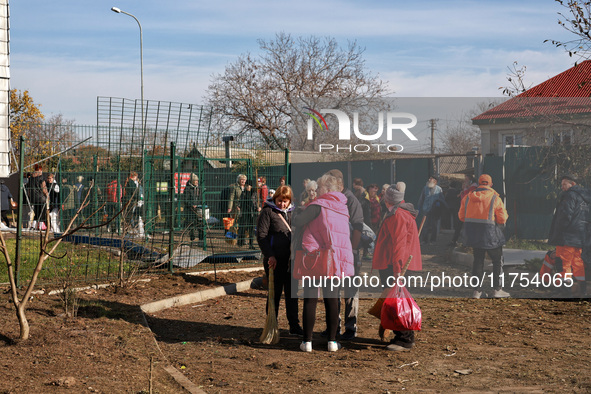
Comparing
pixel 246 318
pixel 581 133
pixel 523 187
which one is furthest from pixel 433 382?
pixel 581 133

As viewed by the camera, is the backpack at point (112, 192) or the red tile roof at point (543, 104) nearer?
the red tile roof at point (543, 104)

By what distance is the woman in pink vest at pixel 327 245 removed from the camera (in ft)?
22.3

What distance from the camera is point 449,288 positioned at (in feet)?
30.1

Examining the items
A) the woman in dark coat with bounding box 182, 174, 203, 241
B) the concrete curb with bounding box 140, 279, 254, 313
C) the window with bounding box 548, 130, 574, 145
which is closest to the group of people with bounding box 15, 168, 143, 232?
the woman in dark coat with bounding box 182, 174, 203, 241

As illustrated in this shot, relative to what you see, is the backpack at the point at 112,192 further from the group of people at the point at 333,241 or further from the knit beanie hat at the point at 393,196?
the knit beanie hat at the point at 393,196

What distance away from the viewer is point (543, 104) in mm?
10664

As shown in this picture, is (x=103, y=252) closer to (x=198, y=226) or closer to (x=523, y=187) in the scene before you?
(x=198, y=226)

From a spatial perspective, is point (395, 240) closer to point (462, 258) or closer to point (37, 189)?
point (462, 258)

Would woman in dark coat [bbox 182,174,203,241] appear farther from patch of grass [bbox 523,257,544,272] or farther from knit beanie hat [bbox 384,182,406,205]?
patch of grass [bbox 523,257,544,272]

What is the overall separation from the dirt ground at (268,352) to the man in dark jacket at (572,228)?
0.54m

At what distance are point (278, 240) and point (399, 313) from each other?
1.69m

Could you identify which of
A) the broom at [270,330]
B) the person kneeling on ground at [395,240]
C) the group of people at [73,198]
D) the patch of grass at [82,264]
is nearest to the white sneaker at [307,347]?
the broom at [270,330]

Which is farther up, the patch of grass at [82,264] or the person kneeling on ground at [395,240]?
the person kneeling on ground at [395,240]

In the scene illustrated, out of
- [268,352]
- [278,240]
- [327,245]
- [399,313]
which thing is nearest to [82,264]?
[278,240]
